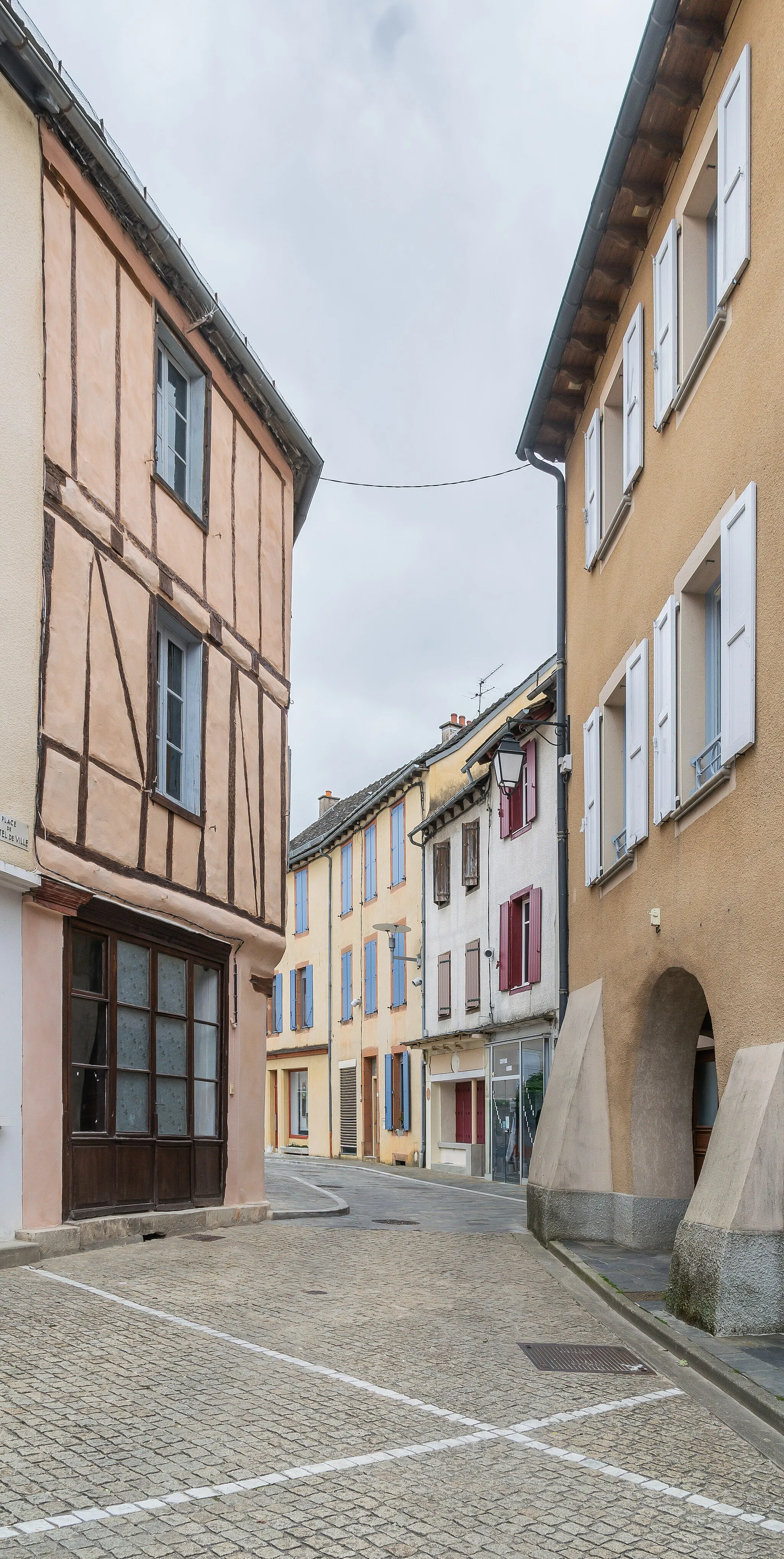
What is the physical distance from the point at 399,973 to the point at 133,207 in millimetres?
22185

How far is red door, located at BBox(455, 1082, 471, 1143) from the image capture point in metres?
28.0

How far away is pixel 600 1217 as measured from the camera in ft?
38.4

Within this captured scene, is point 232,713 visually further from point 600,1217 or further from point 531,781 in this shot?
point 531,781

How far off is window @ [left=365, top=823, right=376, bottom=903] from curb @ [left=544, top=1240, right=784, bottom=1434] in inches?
971

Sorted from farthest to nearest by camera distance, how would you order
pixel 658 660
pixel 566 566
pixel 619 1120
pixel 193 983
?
pixel 566 566
pixel 193 983
pixel 619 1120
pixel 658 660

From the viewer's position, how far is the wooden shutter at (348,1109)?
3500cm

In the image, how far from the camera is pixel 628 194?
11.0 m

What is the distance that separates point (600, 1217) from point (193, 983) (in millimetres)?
4193

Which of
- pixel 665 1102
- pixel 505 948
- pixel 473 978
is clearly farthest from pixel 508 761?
pixel 473 978

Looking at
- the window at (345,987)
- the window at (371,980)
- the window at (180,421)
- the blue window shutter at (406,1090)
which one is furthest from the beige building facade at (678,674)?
the window at (345,987)

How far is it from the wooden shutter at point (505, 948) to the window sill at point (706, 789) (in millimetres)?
14676

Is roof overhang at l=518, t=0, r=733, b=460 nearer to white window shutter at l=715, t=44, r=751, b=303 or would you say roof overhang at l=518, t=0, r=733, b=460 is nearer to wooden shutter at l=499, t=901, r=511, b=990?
white window shutter at l=715, t=44, r=751, b=303

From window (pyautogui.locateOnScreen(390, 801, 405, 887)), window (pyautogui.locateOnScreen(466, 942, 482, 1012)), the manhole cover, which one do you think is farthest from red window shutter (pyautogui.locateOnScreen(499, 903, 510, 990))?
the manhole cover

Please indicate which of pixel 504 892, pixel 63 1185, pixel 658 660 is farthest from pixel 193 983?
pixel 504 892
